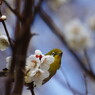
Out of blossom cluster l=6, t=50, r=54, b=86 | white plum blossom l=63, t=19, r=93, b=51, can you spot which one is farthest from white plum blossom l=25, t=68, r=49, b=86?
white plum blossom l=63, t=19, r=93, b=51

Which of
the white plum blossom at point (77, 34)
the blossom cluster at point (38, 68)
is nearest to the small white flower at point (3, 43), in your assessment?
the blossom cluster at point (38, 68)

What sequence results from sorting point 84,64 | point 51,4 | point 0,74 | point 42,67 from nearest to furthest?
point 0,74 → point 42,67 → point 84,64 → point 51,4

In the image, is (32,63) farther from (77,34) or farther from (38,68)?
(77,34)

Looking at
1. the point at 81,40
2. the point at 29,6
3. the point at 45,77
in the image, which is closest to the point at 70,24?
the point at 81,40

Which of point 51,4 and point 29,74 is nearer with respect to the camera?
point 29,74

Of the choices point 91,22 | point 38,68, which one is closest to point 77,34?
point 91,22

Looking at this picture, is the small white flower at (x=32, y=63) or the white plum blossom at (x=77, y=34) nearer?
the small white flower at (x=32, y=63)

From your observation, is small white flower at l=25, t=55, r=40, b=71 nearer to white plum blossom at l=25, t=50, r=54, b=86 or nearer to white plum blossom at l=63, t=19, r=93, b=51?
white plum blossom at l=25, t=50, r=54, b=86

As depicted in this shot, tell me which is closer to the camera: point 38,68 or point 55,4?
point 38,68

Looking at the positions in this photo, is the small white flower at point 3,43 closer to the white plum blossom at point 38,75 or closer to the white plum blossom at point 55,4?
the white plum blossom at point 38,75

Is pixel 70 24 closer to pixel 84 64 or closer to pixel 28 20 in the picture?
pixel 84 64

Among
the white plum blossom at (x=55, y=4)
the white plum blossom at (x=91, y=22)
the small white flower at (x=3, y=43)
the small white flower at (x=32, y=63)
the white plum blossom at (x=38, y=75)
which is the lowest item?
the white plum blossom at (x=38, y=75)
